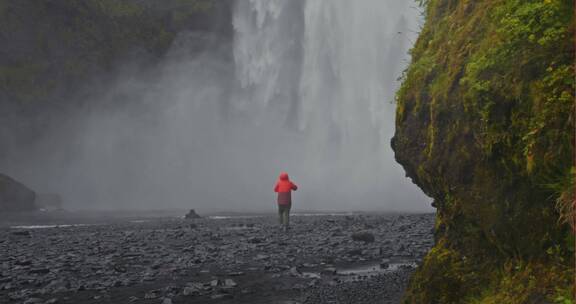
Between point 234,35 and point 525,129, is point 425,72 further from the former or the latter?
point 234,35

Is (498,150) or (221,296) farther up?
(498,150)

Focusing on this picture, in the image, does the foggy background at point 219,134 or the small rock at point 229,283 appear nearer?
the small rock at point 229,283

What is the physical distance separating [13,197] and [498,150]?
45586 millimetres

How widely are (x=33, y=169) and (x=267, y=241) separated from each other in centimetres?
5745

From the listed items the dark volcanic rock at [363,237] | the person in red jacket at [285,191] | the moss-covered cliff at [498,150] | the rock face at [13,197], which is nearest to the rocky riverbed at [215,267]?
the dark volcanic rock at [363,237]

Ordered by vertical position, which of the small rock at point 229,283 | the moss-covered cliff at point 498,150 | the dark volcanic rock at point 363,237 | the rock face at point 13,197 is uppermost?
the rock face at point 13,197

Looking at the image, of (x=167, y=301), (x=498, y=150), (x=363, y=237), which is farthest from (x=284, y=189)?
(x=498, y=150)

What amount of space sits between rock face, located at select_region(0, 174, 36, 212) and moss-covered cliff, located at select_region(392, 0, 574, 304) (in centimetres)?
4387

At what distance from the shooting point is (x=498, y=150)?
4508 millimetres

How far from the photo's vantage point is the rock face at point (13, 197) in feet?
138

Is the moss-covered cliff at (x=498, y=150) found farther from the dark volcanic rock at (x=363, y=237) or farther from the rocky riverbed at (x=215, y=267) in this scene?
the dark volcanic rock at (x=363, y=237)

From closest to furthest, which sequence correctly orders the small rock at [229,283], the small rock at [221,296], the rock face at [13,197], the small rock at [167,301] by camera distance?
the small rock at [167,301]
the small rock at [221,296]
the small rock at [229,283]
the rock face at [13,197]

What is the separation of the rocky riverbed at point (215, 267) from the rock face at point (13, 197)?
2743cm

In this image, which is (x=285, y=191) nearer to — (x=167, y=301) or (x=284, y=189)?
(x=284, y=189)
